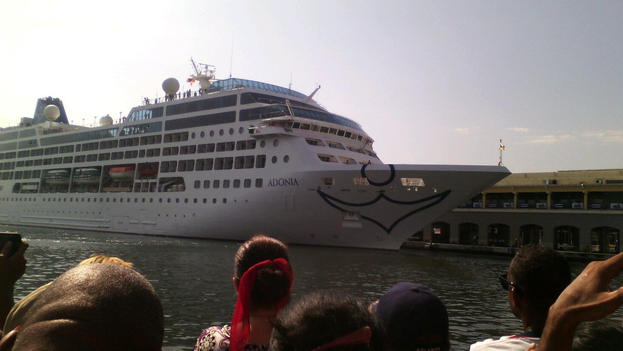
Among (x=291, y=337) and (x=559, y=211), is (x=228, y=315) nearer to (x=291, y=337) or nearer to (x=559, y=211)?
(x=291, y=337)

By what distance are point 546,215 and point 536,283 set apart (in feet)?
108

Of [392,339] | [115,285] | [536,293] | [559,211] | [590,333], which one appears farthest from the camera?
[559,211]

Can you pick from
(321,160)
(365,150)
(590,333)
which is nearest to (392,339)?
(590,333)

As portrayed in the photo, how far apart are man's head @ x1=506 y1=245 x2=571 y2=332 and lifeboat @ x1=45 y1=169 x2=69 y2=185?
43475 mm

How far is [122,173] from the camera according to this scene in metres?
35.4

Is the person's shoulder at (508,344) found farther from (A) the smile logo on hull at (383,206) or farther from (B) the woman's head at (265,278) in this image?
(A) the smile logo on hull at (383,206)

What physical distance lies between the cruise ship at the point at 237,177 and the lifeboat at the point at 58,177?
0.09 metres

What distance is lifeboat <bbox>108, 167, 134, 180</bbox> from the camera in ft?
115

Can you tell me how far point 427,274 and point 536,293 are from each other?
1456 cm

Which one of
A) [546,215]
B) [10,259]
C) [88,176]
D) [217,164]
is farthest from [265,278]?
[88,176]

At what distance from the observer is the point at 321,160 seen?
24.7 metres

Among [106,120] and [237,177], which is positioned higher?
[106,120]

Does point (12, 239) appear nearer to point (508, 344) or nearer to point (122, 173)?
point (508, 344)

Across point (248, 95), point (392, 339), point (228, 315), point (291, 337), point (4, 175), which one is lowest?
point (228, 315)
